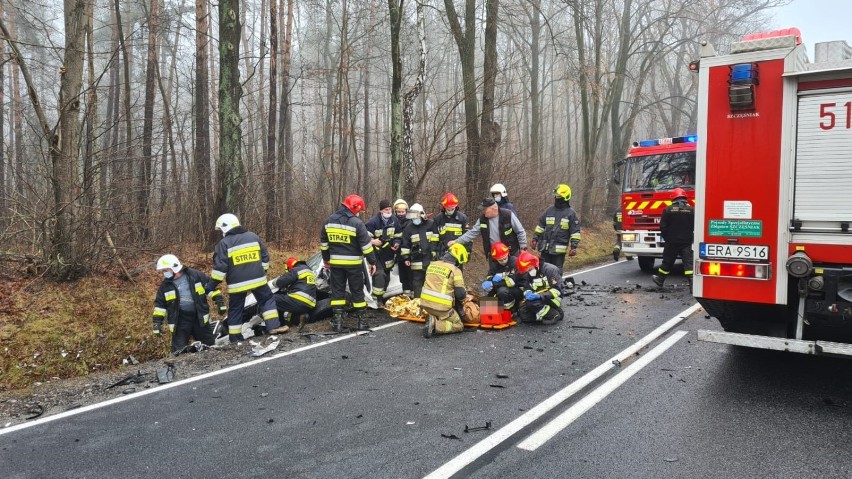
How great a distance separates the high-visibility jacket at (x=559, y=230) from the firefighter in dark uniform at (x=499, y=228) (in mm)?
880

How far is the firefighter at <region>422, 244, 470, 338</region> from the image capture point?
6.64 metres

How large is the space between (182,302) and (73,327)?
168 centimetres

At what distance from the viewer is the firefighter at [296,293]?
294 inches

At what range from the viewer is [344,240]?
7.28 m

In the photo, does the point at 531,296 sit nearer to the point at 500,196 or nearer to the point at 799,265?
the point at 500,196

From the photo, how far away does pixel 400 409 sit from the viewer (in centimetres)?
423

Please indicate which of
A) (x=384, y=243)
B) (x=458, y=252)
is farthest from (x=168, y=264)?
(x=458, y=252)

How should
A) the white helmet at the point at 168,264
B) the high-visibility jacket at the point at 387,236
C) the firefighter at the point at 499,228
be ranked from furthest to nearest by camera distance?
the high-visibility jacket at the point at 387,236 < the firefighter at the point at 499,228 < the white helmet at the point at 168,264

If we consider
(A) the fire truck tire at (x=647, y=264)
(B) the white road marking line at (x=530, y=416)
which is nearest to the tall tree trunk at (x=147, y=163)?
(B) the white road marking line at (x=530, y=416)

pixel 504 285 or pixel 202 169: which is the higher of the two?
pixel 202 169

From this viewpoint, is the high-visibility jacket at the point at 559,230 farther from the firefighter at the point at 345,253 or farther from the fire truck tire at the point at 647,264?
the fire truck tire at the point at 647,264

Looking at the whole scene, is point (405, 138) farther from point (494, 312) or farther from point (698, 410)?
point (698, 410)

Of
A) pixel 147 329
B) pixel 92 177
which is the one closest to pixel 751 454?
pixel 147 329

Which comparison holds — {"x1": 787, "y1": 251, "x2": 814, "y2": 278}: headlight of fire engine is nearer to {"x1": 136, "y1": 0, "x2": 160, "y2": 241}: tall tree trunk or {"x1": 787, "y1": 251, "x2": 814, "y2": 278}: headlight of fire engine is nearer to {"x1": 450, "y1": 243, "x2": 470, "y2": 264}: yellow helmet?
{"x1": 450, "y1": 243, "x2": 470, "y2": 264}: yellow helmet
